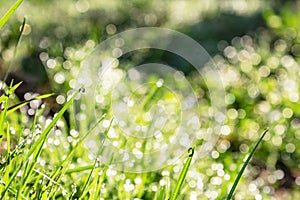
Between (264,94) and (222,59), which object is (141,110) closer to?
(264,94)

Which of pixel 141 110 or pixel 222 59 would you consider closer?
pixel 141 110

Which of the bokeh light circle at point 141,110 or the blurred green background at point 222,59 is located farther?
the blurred green background at point 222,59

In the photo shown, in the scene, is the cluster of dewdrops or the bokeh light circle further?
the cluster of dewdrops

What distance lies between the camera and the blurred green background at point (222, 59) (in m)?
2.25

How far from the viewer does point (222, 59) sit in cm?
355

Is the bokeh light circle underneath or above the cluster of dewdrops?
above

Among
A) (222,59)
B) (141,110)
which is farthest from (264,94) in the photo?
(141,110)

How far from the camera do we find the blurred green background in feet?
7.37

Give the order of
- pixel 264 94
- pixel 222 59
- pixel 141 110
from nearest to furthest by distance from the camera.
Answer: pixel 141 110
pixel 264 94
pixel 222 59

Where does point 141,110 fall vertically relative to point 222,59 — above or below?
above

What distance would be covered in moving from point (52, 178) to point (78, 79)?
1.20 meters

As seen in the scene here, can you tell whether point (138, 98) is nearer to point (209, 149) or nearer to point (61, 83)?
point (61, 83)

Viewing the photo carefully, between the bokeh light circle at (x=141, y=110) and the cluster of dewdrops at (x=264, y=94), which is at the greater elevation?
the bokeh light circle at (x=141, y=110)

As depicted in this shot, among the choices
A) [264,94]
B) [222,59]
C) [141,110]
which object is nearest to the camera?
[141,110]
